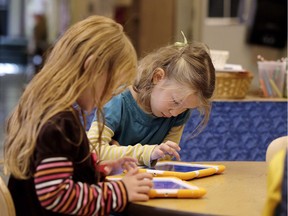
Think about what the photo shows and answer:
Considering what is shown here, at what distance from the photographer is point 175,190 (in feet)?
5.55

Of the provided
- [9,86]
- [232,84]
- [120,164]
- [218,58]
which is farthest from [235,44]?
[9,86]

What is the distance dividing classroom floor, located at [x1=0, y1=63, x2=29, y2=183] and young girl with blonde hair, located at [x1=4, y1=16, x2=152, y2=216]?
3.43 metres

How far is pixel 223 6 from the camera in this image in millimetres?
6500

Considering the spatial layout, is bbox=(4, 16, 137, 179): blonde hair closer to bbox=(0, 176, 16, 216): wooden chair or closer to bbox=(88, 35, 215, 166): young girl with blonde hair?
bbox=(0, 176, 16, 216): wooden chair

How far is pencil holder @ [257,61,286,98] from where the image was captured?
3.50 meters

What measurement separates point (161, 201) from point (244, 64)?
4.75 m

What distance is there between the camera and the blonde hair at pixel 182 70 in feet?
7.16

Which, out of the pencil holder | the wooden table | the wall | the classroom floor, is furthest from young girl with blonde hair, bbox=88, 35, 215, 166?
the wall

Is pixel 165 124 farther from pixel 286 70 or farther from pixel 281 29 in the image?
pixel 281 29

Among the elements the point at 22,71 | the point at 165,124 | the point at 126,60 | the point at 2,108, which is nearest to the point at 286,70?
the point at 165,124

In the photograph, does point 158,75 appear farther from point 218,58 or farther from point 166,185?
point 218,58

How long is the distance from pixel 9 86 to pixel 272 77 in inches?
292

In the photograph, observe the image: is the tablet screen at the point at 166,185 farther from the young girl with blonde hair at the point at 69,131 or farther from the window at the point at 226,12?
the window at the point at 226,12

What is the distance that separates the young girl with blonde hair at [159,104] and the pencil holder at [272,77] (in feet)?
3.89
